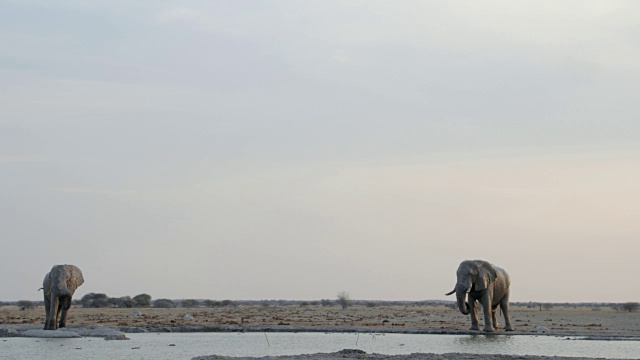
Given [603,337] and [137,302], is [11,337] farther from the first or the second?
[137,302]

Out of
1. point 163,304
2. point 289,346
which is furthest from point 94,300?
point 289,346

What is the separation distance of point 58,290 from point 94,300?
216 ft

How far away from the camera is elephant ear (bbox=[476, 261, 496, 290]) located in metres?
43.8

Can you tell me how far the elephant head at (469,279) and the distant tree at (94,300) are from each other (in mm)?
68876

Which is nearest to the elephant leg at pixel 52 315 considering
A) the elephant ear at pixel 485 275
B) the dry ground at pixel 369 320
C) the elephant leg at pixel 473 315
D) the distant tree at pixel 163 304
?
the dry ground at pixel 369 320

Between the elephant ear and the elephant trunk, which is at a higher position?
the elephant ear

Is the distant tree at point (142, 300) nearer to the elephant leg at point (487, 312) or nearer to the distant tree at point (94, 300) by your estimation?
the distant tree at point (94, 300)

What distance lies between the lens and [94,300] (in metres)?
106

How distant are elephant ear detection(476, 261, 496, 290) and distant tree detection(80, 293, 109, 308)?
69.0 metres

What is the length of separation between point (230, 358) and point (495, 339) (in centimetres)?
1503

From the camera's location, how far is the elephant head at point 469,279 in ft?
143

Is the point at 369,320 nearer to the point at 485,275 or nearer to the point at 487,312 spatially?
the point at 485,275

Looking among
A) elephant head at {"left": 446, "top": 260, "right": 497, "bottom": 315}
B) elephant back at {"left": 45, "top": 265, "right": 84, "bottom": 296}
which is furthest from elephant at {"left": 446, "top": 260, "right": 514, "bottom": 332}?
elephant back at {"left": 45, "top": 265, "right": 84, "bottom": 296}

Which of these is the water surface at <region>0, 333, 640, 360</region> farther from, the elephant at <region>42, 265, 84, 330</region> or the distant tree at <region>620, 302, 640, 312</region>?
the distant tree at <region>620, 302, 640, 312</region>
